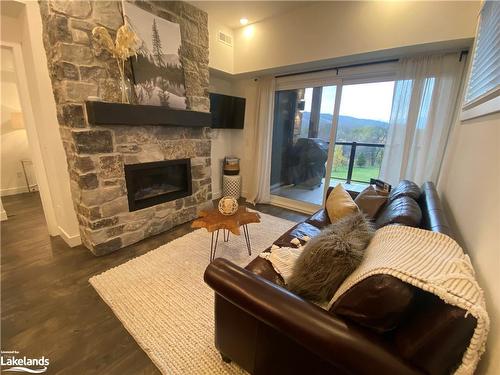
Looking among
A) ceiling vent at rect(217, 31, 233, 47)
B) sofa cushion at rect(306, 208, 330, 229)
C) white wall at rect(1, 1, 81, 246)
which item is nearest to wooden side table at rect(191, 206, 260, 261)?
sofa cushion at rect(306, 208, 330, 229)

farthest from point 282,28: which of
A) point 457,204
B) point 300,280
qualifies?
point 300,280

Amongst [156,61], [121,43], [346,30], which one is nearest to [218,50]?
[156,61]

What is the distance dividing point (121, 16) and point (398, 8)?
9.21 feet

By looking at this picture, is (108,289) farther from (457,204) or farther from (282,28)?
(282,28)

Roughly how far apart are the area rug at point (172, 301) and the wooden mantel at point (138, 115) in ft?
4.63

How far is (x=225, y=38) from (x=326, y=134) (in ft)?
7.16

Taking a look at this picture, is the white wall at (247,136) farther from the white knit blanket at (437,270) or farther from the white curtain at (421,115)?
the white knit blanket at (437,270)

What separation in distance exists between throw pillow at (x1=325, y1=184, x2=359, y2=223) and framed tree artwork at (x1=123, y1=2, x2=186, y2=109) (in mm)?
2127

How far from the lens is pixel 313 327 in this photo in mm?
771

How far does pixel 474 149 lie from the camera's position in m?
1.38

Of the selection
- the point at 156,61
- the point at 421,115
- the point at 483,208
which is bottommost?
the point at 483,208

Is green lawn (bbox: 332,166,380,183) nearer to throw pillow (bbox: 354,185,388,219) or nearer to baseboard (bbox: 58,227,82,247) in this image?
throw pillow (bbox: 354,185,388,219)

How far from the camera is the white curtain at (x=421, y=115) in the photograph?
2.33 m

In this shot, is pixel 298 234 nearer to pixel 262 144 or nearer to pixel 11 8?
pixel 262 144
